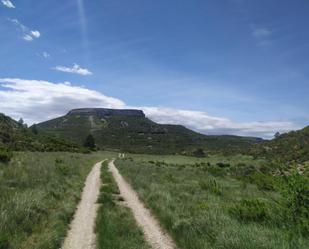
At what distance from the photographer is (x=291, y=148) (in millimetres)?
39531

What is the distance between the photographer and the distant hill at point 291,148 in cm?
3350

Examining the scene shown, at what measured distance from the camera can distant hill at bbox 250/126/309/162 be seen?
3350cm

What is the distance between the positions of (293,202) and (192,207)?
4468 mm

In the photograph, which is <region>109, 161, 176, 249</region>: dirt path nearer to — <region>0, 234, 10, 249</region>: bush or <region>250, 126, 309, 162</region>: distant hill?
<region>0, 234, 10, 249</region>: bush

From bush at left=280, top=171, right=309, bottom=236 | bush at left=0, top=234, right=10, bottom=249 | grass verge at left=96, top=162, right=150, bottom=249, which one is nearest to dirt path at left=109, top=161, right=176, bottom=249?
grass verge at left=96, top=162, right=150, bottom=249

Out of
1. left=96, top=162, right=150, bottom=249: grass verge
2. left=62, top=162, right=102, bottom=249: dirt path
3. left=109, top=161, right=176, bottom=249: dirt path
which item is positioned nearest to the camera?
left=96, top=162, right=150, bottom=249: grass verge

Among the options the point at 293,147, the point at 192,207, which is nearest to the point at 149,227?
the point at 192,207

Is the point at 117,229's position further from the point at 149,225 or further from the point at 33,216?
the point at 33,216

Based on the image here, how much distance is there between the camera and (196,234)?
7820mm

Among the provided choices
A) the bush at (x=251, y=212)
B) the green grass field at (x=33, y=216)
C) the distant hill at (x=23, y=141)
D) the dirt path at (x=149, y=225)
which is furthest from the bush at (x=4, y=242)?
the distant hill at (x=23, y=141)

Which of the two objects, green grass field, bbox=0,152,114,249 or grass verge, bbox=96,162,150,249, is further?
grass verge, bbox=96,162,150,249

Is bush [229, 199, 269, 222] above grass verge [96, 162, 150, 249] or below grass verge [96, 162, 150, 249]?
above

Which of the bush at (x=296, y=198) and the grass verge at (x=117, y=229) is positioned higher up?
the bush at (x=296, y=198)

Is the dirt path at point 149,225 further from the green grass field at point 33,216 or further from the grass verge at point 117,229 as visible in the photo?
the green grass field at point 33,216
